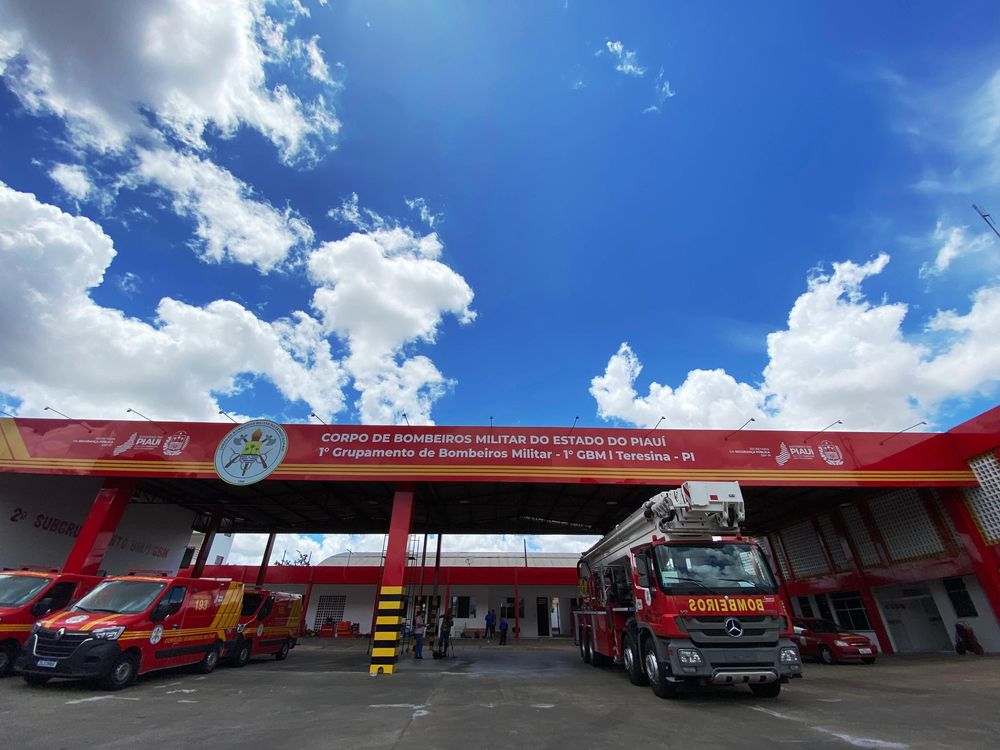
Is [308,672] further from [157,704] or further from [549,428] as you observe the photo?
[549,428]

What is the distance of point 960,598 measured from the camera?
15367 mm

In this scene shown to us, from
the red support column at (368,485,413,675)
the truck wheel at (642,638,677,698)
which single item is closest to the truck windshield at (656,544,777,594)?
the truck wheel at (642,638,677,698)

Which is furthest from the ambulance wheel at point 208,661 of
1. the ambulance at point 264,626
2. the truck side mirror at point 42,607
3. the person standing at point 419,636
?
the person standing at point 419,636

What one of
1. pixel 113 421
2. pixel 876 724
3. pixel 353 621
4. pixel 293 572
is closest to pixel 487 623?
pixel 353 621

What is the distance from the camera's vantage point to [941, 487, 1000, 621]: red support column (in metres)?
13.8

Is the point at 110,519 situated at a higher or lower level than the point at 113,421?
lower

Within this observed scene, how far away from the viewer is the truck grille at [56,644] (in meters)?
8.52

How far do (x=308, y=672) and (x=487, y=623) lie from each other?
57.2ft

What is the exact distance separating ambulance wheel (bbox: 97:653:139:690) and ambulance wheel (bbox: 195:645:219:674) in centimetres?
270

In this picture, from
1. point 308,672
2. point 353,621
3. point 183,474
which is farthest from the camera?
point 353,621

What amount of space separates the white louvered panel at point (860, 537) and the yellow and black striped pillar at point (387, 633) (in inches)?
686

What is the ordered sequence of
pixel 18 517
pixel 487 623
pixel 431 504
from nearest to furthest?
pixel 18 517
pixel 431 504
pixel 487 623

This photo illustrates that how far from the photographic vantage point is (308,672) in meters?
12.8

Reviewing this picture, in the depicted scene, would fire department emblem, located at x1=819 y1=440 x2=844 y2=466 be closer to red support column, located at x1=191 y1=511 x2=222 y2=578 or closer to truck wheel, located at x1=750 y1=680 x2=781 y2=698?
truck wheel, located at x1=750 y1=680 x2=781 y2=698
